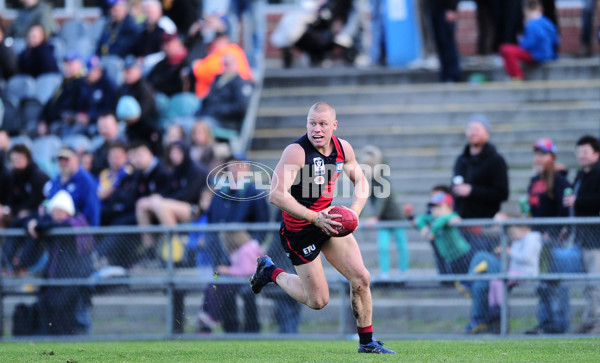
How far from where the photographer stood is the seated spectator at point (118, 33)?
18.0 m

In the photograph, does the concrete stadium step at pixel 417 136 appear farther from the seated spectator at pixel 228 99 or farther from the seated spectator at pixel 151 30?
the seated spectator at pixel 151 30

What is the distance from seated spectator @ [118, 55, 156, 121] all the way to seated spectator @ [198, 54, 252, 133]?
2.53 feet

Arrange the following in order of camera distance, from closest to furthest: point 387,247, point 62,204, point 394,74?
point 387,247 < point 62,204 < point 394,74

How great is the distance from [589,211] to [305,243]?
14.1 ft

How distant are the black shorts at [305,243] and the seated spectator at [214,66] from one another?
7.59m

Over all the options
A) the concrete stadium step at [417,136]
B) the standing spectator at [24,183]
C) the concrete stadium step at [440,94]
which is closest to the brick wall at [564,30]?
the concrete stadium step at [440,94]

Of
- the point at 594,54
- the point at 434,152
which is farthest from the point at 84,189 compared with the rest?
the point at 594,54

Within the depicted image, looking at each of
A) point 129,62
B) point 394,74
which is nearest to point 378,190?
point 394,74

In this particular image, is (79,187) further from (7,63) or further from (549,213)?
(549,213)

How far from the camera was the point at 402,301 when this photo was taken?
1204cm

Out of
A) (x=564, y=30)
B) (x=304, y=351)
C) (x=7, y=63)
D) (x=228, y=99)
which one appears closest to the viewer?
(x=304, y=351)

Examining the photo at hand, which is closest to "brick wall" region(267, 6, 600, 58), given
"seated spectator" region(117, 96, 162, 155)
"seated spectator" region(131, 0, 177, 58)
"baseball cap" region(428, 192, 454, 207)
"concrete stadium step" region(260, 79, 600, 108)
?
"concrete stadium step" region(260, 79, 600, 108)

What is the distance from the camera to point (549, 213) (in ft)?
38.4

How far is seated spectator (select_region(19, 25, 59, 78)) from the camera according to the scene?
17828 millimetres
